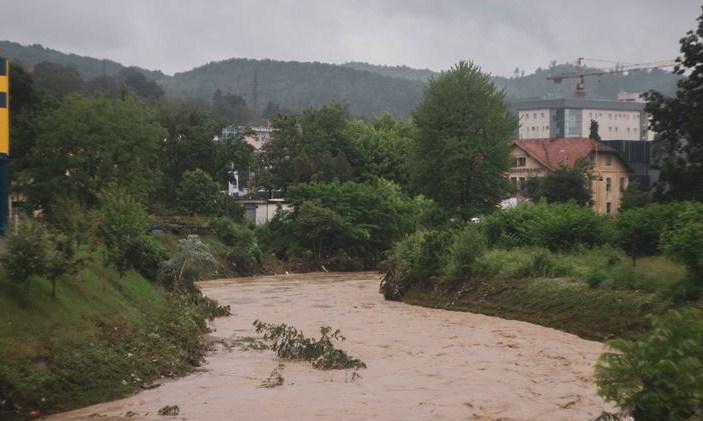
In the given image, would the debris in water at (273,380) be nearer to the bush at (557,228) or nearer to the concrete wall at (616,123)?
the bush at (557,228)

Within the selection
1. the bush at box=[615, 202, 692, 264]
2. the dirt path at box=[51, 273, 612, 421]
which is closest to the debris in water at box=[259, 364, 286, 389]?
the dirt path at box=[51, 273, 612, 421]

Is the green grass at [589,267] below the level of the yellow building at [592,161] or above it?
below

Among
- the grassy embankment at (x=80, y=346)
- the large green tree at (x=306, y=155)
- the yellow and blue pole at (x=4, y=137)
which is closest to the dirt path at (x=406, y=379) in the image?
the grassy embankment at (x=80, y=346)

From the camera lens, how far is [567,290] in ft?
97.8

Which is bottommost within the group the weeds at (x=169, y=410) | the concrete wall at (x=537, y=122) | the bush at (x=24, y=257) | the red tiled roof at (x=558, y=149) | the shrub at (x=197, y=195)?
the weeds at (x=169, y=410)

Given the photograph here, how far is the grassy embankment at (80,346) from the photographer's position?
15.9m

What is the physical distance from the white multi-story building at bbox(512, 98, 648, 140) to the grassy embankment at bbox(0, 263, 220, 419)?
562 feet

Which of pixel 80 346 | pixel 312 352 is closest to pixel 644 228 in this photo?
pixel 312 352

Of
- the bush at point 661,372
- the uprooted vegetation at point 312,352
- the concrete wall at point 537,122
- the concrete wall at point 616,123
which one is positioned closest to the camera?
the bush at point 661,372

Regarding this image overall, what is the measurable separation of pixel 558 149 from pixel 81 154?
2210 inches

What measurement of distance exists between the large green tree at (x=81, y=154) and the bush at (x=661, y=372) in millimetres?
39400

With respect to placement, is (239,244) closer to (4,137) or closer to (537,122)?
(4,137)

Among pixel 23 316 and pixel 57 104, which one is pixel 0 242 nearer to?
pixel 23 316

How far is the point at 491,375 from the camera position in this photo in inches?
806
